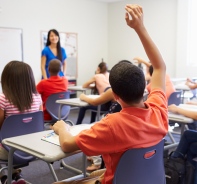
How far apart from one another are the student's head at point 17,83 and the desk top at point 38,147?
0.52 metres

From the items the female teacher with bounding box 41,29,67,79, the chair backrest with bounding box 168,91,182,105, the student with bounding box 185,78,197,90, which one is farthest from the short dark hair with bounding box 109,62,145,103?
the female teacher with bounding box 41,29,67,79

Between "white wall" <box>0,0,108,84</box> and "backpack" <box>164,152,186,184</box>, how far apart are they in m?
4.64

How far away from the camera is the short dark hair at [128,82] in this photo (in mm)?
1180

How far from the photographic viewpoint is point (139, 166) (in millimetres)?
1251

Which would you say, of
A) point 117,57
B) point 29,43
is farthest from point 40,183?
point 117,57

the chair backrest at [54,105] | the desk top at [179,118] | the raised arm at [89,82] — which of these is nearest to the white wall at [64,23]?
the raised arm at [89,82]

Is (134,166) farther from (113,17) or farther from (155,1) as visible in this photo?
(113,17)

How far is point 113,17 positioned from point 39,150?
6829 mm

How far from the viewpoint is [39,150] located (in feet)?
4.63

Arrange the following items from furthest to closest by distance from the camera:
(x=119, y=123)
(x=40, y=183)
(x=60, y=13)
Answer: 1. (x=60, y=13)
2. (x=40, y=183)
3. (x=119, y=123)

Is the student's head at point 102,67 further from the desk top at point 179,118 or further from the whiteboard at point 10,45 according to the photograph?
the whiteboard at point 10,45

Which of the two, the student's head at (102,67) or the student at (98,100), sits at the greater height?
the student's head at (102,67)

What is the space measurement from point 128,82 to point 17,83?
120 centimetres

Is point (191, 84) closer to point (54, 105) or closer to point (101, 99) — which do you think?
point (101, 99)
